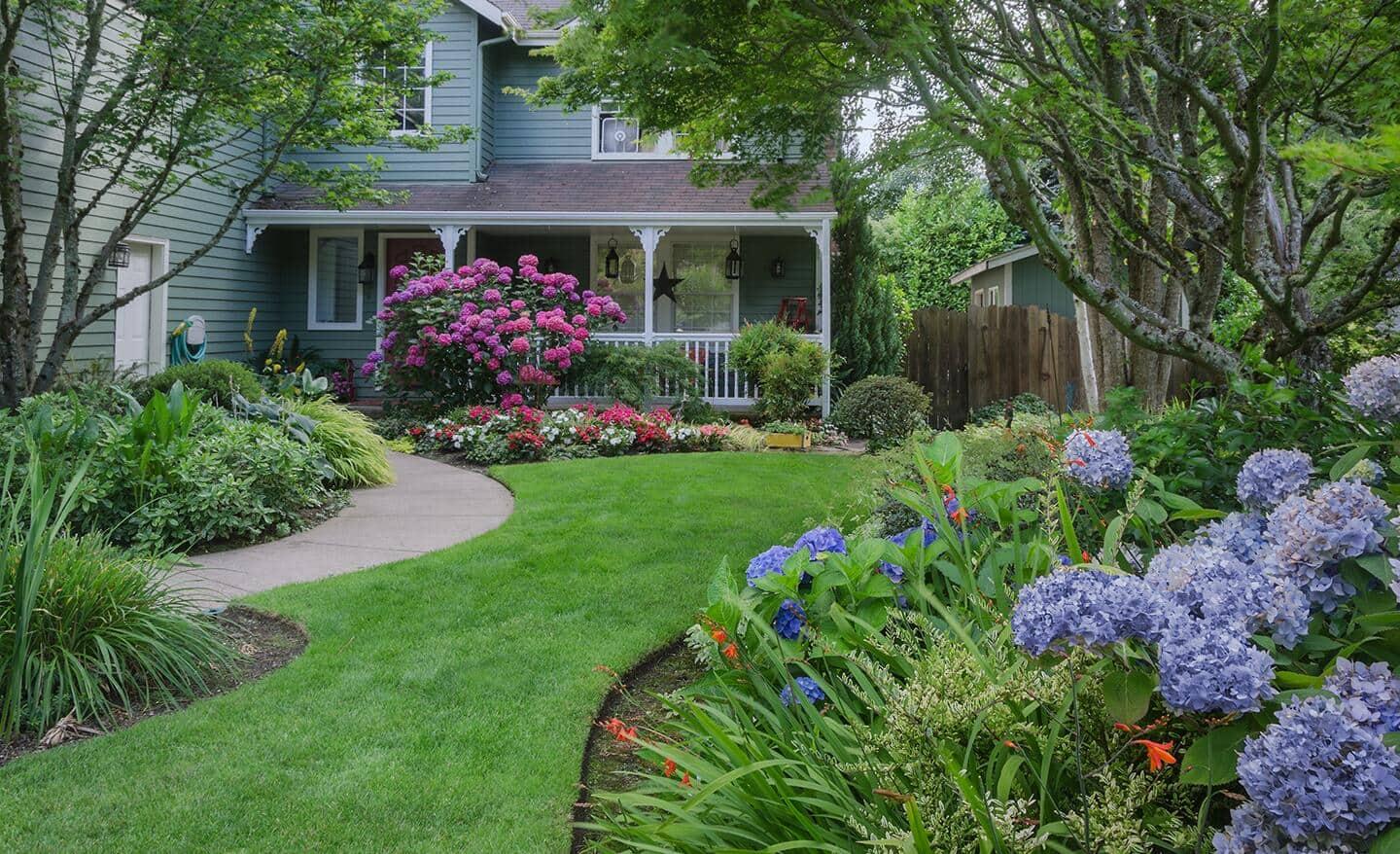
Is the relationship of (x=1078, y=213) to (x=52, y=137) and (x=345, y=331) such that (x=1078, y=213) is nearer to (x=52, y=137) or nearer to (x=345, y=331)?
(x=52, y=137)

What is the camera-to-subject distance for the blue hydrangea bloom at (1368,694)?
1251mm

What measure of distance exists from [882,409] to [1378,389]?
29.3 ft

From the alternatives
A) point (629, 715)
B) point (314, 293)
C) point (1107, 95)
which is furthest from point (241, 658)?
point (314, 293)

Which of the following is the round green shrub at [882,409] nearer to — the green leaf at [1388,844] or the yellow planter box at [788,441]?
the yellow planter box at [788,441]

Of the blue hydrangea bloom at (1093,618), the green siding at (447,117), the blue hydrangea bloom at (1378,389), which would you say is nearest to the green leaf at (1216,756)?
the blue hydrangea bloom at (1093,618)

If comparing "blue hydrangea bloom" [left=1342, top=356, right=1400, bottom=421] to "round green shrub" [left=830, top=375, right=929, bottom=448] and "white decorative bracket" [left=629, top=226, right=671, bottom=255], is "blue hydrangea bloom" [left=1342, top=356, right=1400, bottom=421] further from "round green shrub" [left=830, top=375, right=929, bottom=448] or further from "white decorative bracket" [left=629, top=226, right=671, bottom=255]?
"white decorative bracket" [left=629, top=226, right=671, bottom=255]

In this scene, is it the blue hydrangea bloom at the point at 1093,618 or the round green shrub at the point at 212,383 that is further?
the round green shrub at the point at 212,383

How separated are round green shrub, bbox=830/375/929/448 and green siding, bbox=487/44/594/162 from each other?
672cm

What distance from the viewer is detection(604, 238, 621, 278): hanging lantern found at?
15.3 m

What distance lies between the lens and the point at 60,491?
5.59 metres

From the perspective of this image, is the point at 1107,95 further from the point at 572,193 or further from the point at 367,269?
the point at 367,269

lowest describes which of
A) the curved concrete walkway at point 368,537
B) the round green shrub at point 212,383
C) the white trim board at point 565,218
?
the curved concrete walkway at point 368,537

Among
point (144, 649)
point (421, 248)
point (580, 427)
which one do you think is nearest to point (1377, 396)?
point (144, 649)

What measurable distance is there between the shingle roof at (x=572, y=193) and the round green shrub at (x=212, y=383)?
15.4ft
